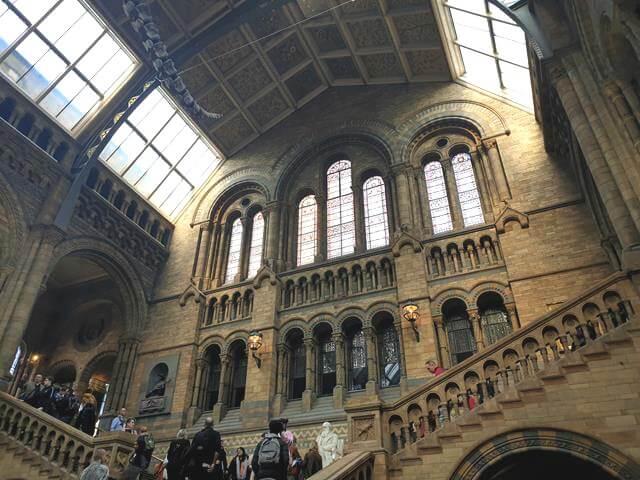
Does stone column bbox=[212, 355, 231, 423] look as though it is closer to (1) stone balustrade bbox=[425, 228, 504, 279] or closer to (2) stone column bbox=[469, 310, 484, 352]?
(1) stone balustrade bbox=[425, 228, 504, 279]

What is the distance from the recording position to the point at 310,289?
57.0ft

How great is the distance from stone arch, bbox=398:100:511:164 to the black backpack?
14.1 meters

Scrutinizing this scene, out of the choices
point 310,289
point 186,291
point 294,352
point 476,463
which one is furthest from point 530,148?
point 186,291

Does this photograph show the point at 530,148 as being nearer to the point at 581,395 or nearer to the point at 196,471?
the point at 581,395

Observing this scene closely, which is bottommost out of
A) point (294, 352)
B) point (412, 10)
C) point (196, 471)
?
point (196, 471)

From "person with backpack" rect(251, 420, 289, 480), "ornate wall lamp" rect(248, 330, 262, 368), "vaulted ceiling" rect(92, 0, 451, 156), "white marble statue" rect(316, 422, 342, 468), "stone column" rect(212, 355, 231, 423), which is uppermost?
"vaulted ceiling" rect(92, 0, 451, 156)

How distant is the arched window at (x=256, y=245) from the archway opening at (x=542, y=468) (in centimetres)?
1242

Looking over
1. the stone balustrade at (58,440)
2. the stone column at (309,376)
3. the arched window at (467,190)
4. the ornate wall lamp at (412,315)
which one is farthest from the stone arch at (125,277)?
the arched window at (467,190)

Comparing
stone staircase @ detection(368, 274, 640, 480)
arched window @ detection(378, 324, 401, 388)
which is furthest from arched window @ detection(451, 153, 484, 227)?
stone staircase @ detection(368, 274, 640, 480)

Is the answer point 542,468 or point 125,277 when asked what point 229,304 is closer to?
point 125,277

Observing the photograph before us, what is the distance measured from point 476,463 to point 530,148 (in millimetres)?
12186

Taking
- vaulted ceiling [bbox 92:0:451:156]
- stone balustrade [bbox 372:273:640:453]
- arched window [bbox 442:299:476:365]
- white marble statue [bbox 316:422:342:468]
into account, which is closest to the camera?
stone balustrade [bbox 372:273:640:453]

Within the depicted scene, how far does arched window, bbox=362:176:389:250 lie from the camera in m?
17.8

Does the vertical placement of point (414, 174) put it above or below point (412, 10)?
below
